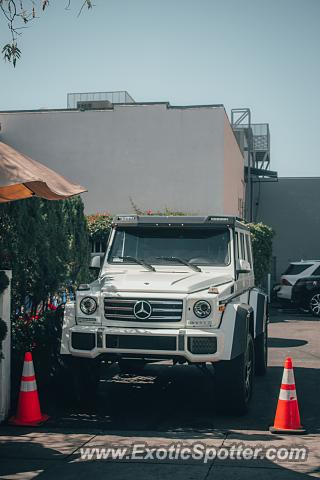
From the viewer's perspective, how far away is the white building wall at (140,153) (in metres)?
25.4

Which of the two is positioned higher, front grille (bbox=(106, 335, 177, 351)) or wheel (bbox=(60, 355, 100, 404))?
front grille (bbox=(106, 335, 177, 351))

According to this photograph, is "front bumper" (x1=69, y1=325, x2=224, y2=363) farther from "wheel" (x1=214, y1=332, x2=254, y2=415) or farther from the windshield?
the windshield

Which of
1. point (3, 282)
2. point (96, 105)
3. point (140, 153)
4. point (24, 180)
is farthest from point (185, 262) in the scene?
point (96, 105)

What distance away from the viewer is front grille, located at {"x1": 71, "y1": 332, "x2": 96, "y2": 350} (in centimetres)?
786

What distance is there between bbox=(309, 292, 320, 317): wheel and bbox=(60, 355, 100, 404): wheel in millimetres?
13751

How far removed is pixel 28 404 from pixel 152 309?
5.39ft

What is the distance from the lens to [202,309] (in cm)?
780

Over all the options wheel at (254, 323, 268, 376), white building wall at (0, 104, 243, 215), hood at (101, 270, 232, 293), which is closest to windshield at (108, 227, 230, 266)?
hood at (101, 270, 232, 293)

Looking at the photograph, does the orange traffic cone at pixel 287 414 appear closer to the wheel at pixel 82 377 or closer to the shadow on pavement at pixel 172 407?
the shadow on pavement at pixel 172 407

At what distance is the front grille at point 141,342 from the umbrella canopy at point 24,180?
66.3 inches

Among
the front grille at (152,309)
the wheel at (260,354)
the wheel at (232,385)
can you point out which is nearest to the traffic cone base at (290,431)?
the wheel at (232,385)

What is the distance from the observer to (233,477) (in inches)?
230

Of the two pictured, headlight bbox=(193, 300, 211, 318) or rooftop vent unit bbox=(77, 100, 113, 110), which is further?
rooftop vent unit bbox=(77, 100, 113, 110)

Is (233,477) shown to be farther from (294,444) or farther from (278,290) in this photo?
(278,290)
